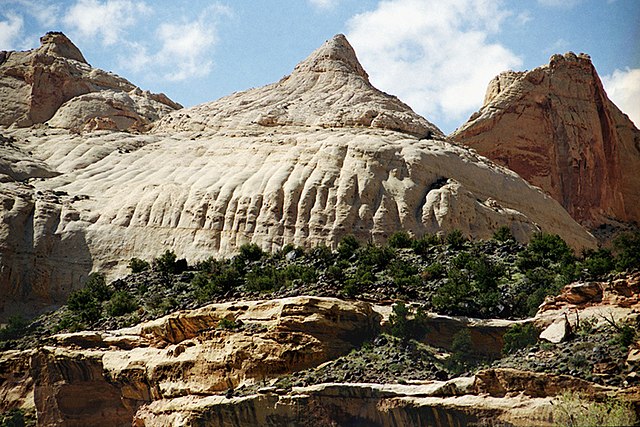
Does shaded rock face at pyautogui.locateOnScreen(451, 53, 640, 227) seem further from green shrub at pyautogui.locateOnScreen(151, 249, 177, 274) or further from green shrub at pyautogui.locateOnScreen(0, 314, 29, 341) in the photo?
green shrub at pyautogui.locateOnScreen(0, 314, 29, 341)

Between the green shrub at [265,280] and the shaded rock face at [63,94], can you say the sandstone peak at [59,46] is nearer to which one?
the shaded rock face at [63,94]

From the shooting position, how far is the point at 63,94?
11906 centimetres

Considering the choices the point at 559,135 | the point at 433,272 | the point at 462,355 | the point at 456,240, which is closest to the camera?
the point at 462,355

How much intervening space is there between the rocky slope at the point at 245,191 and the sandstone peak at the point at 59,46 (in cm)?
3193

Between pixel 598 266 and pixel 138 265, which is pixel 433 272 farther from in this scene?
pixel 138 265

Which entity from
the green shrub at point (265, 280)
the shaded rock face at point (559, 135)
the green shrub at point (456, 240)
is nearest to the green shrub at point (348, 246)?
the green shrub at point (265, 280)

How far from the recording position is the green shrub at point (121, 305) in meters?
61.7

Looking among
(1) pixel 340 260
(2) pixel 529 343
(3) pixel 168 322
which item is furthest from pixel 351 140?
(2) pixel 529 343

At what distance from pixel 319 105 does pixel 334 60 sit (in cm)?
957

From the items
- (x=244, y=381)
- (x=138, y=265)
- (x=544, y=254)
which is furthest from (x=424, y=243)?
(x=244, y=381)

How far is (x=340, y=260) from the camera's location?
63594 mm

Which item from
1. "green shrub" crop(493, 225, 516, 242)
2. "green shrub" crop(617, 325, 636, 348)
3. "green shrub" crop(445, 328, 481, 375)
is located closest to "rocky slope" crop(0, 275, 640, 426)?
"green shrub" crop(445, 328, 481, 375)

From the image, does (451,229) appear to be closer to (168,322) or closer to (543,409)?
(168,322)

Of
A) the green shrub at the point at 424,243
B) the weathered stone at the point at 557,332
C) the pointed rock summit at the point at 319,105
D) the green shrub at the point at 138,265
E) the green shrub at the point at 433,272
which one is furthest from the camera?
the pointed rock summit at the point at 319,105
